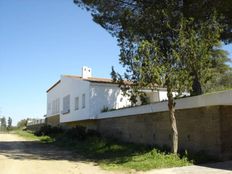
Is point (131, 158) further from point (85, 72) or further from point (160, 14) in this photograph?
point (85, 72)

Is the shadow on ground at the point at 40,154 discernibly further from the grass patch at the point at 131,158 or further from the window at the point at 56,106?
the window at the point at 56,106

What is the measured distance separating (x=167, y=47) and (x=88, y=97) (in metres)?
13.5

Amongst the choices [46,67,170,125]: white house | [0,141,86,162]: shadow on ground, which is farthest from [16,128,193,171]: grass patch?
[46,67,170,125]: white house

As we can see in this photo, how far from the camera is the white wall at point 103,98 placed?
2912cm

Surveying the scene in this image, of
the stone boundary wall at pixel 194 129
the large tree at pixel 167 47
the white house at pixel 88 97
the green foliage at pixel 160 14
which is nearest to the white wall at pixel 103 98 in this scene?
the white house at pixel 88 97

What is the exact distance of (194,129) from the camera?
16594 mm

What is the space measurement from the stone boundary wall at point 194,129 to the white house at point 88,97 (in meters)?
4.12

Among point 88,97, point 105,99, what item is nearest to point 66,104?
point 88,97

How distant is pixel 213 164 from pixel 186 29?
230 inches

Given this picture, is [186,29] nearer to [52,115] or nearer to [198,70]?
[198,70]

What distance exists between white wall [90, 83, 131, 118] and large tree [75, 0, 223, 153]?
1207cm

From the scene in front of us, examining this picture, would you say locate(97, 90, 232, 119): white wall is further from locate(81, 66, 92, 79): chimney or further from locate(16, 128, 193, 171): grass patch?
locate(81, 66, 92, 79): chimney

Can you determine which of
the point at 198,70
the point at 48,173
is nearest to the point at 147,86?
the point at 198,70

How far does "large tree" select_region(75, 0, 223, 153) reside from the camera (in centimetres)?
1538
